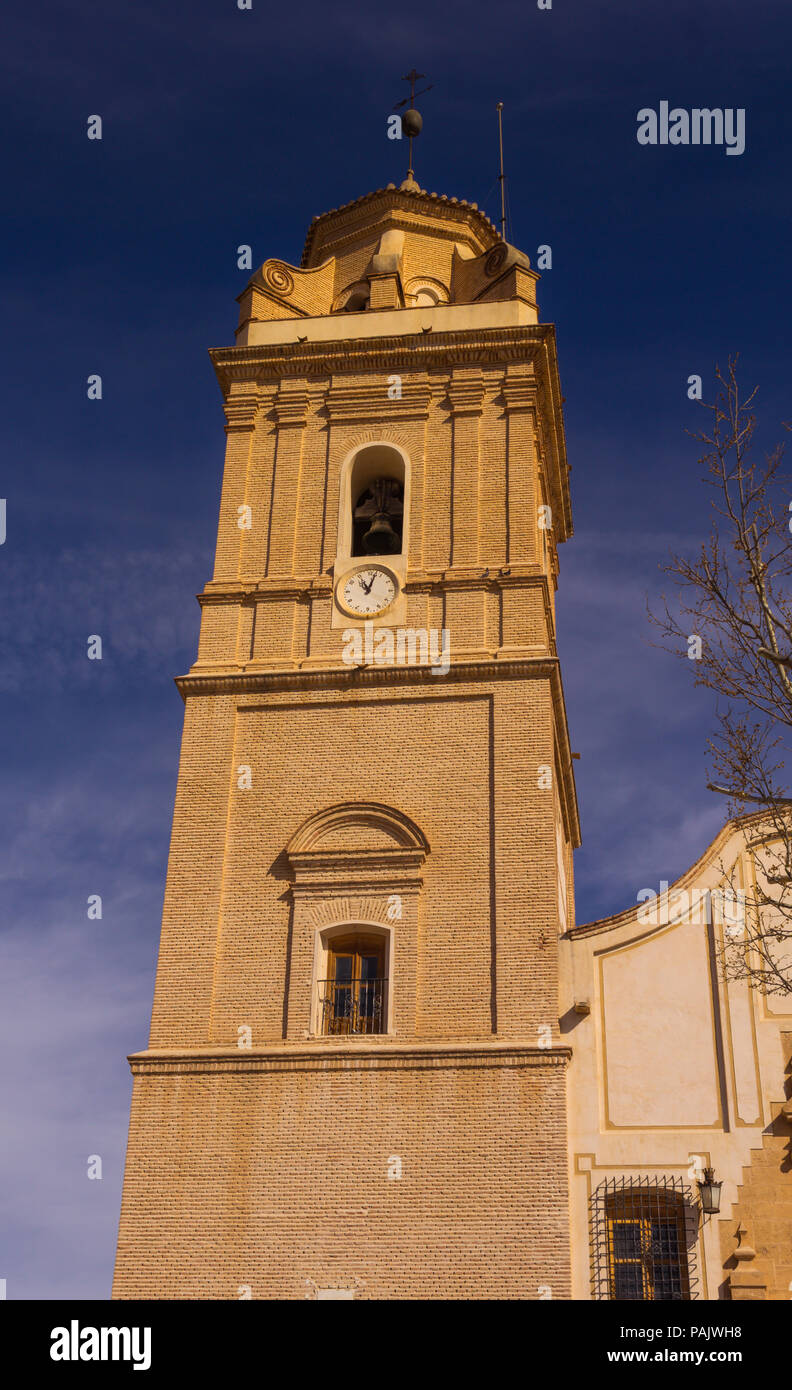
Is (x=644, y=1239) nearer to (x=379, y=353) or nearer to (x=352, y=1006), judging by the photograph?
(x=352, y=1006)

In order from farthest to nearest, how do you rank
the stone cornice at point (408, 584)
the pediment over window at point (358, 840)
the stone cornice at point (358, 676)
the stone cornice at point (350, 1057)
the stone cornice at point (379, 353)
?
the stone cornice at point (379, 353) < the stone cornice at point (408, 584) < the stone cornice at point (358, 676) < the pediment over window at point (358, 840) < the stone cornice at point (350, 1057)

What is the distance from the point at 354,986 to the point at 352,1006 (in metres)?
0.25

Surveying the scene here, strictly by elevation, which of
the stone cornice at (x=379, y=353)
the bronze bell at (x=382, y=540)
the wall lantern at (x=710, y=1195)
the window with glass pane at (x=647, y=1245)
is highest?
the stone cornice at (x=379, y=353)

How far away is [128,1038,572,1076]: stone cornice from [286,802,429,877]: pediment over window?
222 centimetres

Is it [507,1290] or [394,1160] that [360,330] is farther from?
[507,1290]

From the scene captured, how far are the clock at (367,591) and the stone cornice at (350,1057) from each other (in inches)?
236

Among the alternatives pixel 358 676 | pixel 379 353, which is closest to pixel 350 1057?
pixel 358 676

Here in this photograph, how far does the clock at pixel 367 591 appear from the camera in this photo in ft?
71.2

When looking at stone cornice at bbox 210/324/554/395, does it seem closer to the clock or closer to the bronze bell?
the bronze bell

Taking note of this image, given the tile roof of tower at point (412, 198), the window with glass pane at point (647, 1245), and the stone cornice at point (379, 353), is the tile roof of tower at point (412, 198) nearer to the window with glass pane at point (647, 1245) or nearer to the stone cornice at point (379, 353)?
the stone cornice at point (379, 353)

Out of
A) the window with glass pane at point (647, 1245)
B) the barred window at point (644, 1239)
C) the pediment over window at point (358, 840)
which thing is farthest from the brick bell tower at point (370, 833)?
the window with glass pane at point (647, 1245)

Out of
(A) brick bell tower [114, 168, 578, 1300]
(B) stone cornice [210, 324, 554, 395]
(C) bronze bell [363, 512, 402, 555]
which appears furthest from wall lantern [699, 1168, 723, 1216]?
(B) stone cornice [210, 324, 554, 395]
